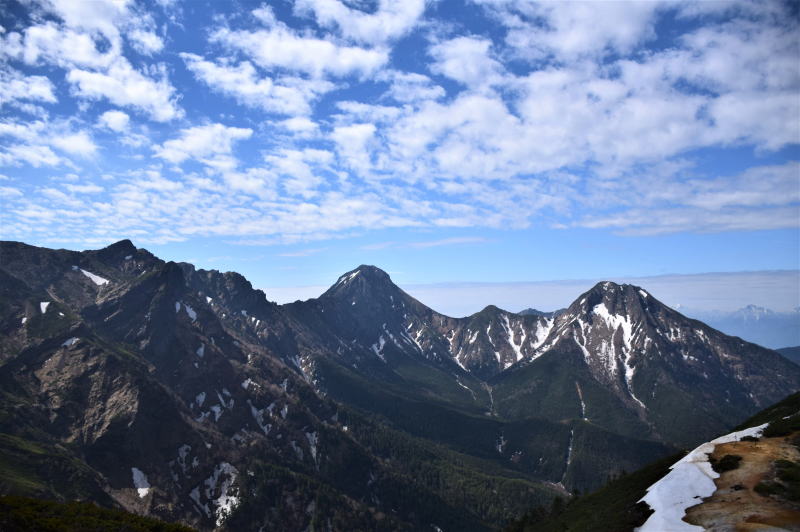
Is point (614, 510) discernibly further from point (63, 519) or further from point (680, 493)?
point (63, 519)

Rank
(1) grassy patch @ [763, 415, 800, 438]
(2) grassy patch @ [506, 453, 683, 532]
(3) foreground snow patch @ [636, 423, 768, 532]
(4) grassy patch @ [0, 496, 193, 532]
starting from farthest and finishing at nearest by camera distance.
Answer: (4) grassy patch @ [0, 496, 193, 532] → (1) grassy patch @ [763, 415, 800, 438] → (2) grassy patch @ [506, 453, 683, 532] → (3) foreground snow patch @ [636, 423, 768, 532]

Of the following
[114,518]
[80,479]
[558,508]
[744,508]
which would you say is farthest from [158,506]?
[744,508]

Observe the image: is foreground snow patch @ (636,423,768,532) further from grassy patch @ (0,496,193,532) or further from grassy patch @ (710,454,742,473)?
grassy patch @ (0,496,193,532)

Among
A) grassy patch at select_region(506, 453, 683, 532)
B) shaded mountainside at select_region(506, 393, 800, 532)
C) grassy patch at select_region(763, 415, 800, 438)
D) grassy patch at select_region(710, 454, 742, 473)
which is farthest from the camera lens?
grassy patch at select_region(763, 415, 800, 438)

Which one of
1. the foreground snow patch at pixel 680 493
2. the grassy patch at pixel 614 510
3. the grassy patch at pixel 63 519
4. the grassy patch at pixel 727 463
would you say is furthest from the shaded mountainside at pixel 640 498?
the grassy patch at pixel 63 519

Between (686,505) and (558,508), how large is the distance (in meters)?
73.2

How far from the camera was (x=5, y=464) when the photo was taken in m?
162

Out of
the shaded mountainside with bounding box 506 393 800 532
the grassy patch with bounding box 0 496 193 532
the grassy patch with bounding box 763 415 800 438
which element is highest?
the grassy patch with bounding box 763 415 800 438

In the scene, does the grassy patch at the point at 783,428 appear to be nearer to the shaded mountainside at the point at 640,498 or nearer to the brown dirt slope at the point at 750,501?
the shaded mountainside at the point at 640,498

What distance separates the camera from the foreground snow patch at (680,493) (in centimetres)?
5075

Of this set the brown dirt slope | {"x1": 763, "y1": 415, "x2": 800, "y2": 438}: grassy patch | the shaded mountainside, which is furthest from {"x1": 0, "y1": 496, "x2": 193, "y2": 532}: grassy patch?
{"x1": 763, "y1": 415, "x2": 800, "y2": 438}: grassy patch

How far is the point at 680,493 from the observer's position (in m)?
58.1

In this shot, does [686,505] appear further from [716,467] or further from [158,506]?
[158,506]

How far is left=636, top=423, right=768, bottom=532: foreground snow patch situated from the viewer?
50.8 m
